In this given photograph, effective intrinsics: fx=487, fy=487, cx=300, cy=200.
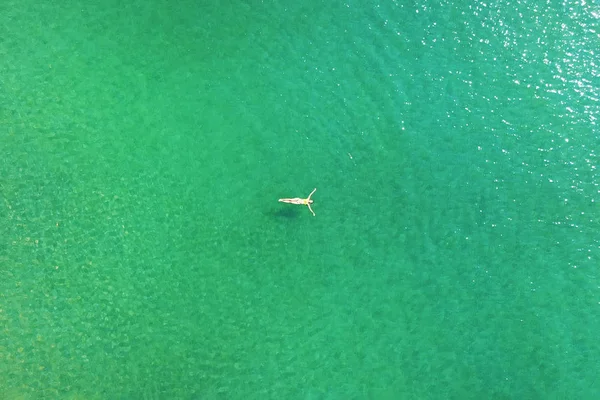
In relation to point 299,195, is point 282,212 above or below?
below

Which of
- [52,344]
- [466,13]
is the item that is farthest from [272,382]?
[466,13]

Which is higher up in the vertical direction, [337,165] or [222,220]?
[337,165]

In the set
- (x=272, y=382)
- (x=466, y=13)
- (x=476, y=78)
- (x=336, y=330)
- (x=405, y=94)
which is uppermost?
(x=466, y=13)

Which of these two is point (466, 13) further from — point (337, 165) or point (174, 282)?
point (174, 282)

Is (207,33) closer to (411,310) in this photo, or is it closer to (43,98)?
(43,98)

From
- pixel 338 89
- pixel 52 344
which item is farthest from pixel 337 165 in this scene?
pixel 52 344

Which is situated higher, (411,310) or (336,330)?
(411,310)
